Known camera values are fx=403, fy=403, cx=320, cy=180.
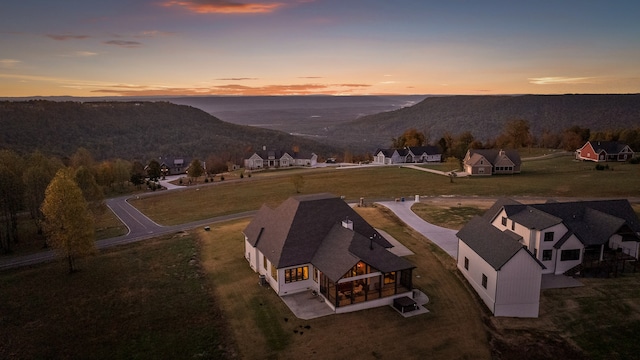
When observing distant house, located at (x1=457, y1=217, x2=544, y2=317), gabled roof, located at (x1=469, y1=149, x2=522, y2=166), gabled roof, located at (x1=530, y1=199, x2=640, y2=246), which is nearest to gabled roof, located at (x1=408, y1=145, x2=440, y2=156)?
gabled roof, located at (x1=469, y1=149, x2=522, y2=166)

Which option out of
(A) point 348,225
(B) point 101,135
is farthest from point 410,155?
(B) point 101,135

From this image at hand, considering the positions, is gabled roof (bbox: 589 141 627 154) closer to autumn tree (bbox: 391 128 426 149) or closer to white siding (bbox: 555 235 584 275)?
autumn tree (bbox: 391 128 426 149)

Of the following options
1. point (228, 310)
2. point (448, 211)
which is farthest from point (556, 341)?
point (448, 211)

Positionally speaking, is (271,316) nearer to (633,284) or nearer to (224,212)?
(633,284)

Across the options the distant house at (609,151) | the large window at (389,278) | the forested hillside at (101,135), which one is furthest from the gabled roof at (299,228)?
the forested hillside at (101,135)

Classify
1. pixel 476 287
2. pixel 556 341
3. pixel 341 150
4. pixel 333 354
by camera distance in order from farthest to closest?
pixel 341 150 < pixel 476 287 < pixel 556 341 < pixel 333 354

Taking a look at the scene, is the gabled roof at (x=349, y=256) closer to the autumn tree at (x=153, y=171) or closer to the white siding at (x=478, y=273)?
the white siding at (x=478, y=273)
